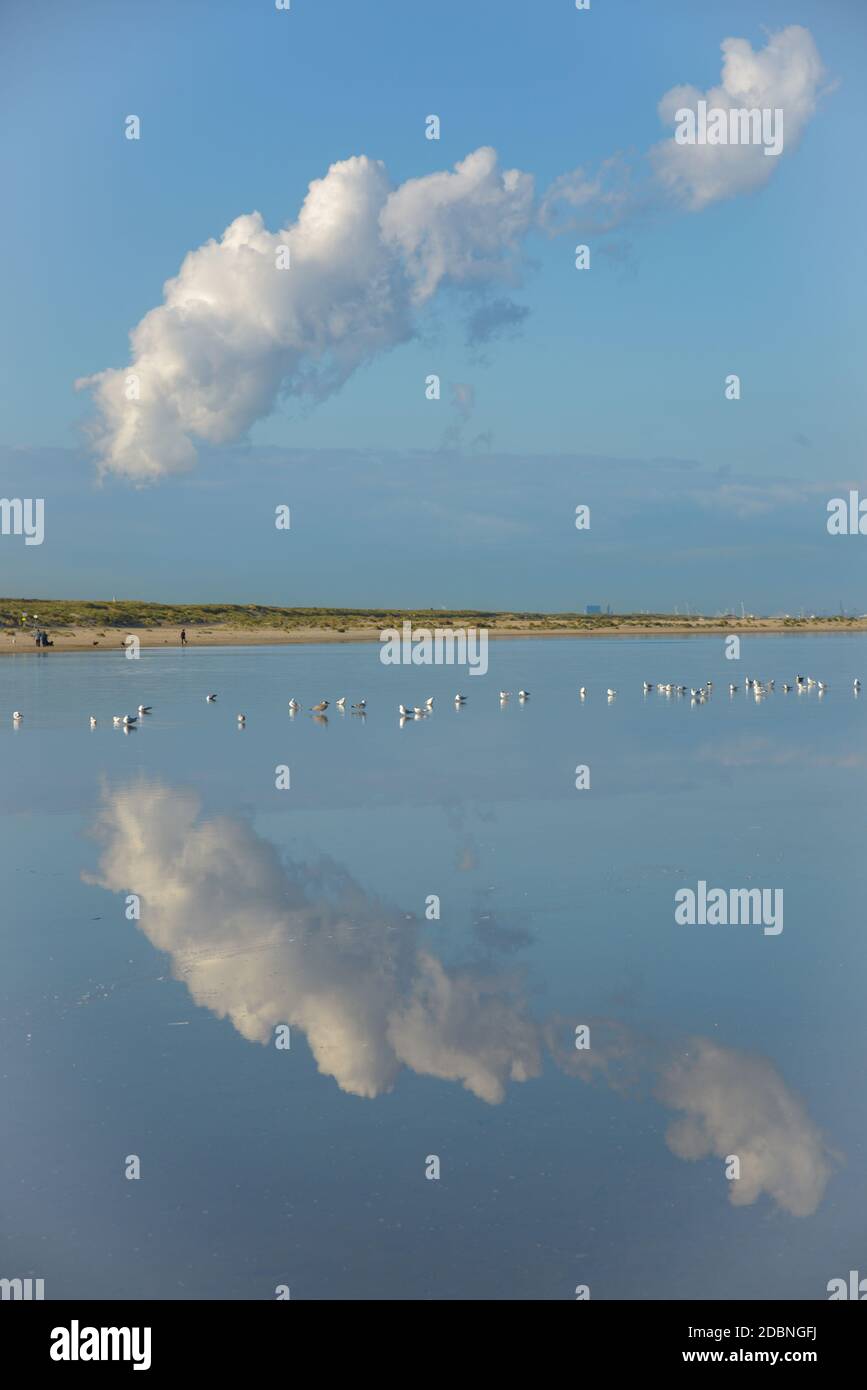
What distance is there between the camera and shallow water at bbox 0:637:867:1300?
7.35 m

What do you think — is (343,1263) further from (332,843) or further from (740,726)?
(740,726)

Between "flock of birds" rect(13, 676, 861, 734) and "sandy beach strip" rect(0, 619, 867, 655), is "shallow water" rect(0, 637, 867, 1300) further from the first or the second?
"sandy beach strip" rect(0, 619, 867, 655)

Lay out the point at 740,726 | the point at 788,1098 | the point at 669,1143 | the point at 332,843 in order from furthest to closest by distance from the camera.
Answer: the point at 740,726 → the point at 332,843 → the point at 788,1098 → the point at 669,1143

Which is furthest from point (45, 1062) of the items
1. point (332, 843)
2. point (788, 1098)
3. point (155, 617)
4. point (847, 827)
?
point (155, 617)

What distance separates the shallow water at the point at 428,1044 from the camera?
7352 mm

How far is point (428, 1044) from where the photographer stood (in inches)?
406

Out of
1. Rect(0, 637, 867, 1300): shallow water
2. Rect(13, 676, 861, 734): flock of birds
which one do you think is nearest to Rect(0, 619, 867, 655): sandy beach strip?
Rect(13, 676, 861, 734): flock of birds
